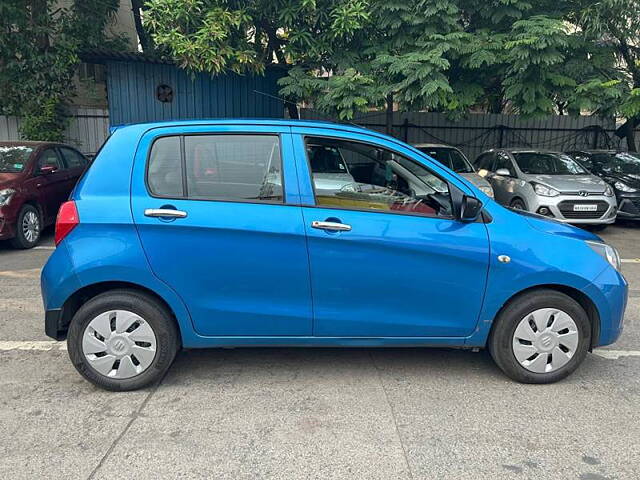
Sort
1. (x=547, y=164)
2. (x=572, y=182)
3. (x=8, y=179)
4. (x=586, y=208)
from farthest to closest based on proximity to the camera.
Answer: (x=547, y=164) < (x=572, y=182) < (x=586, y=208) < (x=8, y=179)

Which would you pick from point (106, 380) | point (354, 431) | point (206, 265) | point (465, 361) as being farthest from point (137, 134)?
point (465, 361)

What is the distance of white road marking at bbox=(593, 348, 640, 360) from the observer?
4.01 meters

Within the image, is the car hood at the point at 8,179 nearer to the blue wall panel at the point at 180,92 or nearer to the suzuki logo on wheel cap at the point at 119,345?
the blue wall panel at the point at 180,92

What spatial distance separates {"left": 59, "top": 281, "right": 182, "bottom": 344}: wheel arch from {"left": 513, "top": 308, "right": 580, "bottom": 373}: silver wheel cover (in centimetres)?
233

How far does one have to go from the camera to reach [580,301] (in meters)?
3.51

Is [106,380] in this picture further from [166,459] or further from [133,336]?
[166,459]

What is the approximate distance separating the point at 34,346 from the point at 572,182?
860 cm

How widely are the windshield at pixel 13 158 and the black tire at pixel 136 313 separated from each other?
5.63 m

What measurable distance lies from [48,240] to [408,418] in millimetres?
7443

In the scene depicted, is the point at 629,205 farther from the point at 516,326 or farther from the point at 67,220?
the point at 67,220

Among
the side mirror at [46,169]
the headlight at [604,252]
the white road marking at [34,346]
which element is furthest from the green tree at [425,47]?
the white road marking at [34,346]

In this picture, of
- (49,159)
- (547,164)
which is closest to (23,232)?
(49,159)

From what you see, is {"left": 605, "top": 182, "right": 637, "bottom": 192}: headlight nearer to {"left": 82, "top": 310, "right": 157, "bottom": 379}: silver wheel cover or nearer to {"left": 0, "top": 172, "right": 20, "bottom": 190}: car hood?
{"left": 82, "top": 310, "right": 157, "bottom": 379}: silver wheel cover

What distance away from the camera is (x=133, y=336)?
3.28 meters
